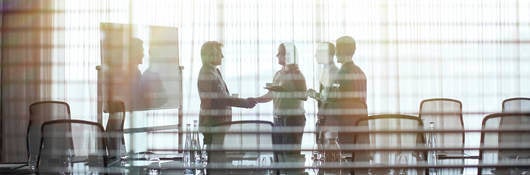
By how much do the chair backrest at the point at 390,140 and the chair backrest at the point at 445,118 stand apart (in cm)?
9

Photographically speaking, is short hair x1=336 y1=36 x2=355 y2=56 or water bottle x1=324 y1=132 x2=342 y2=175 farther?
short hair x1=336 y1=36 x2=355 y2=56

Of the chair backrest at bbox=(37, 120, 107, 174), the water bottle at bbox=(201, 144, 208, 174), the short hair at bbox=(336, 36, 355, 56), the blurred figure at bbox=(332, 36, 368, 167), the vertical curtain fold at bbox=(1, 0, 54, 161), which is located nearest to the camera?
the water bottle at bbox=(201, 144, 208, 174)

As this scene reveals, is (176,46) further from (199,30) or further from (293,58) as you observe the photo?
(293,58)

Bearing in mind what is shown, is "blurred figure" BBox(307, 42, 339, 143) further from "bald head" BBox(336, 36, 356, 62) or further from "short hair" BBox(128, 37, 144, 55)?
"short hair" BBox(128, 37, 144, 55)

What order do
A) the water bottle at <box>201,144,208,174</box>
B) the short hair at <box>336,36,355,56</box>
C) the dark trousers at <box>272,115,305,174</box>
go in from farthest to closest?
the short hair at <box>336,36,355,56</box> → the water bottle at <box>201,144,208,174</box> → the dark trousers at <box>272,115,305,174</box>

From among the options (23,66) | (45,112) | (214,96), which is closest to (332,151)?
(214,96)

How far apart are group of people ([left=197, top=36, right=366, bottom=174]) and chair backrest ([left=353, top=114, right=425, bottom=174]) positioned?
0.08 m

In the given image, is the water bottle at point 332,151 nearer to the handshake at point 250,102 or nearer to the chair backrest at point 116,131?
the handshake at point 250,102

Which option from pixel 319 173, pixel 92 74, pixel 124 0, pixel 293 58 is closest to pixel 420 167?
pixel 319 173

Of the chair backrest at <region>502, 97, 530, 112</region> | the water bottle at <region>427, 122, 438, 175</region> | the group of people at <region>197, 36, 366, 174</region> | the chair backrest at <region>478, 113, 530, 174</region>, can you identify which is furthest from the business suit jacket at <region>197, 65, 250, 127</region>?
the chair backrest at <region>502, 97, 530, 112</region>

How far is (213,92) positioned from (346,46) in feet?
1.92

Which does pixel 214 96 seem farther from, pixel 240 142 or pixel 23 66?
pixel 23 66

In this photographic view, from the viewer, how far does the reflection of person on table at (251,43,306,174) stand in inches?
104

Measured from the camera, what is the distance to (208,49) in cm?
270
